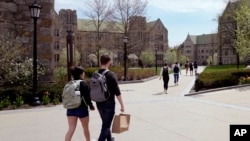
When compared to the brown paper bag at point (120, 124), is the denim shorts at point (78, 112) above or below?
above

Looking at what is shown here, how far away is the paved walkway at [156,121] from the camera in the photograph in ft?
21.7

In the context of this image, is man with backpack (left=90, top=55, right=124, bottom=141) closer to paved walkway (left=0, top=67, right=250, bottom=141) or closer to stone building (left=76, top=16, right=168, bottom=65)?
paved walkway (left=0, top=67, right=250, bottom=141)

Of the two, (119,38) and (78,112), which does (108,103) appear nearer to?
(78,112)

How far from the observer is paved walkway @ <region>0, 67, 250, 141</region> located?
6.62 meters

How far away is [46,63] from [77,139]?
28.4ft

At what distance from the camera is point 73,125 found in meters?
5.31

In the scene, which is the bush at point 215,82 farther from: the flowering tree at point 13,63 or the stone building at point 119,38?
the stone building at point 119,38

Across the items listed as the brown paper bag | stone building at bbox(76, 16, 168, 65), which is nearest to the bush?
the brown paper bag

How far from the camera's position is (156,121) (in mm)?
8227

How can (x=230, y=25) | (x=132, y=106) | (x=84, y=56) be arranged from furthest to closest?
(x=84, y=56), (x=230, y=25), (x=132, y=106)

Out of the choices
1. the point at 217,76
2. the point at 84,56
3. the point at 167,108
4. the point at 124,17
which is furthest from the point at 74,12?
the point at 167,108

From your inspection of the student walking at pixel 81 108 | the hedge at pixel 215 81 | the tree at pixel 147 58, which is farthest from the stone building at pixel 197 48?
the student walking at pixel 81 108

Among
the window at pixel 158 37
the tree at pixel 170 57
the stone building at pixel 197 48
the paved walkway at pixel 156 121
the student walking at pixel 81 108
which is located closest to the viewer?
the student walking at pixel 81 108

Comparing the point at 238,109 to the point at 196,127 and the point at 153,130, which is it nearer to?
the point at 196,127
